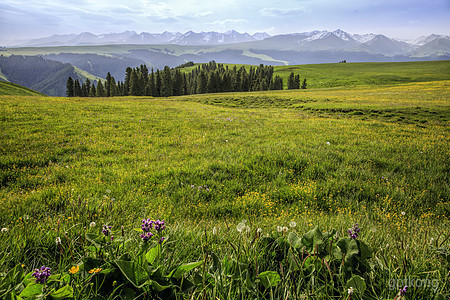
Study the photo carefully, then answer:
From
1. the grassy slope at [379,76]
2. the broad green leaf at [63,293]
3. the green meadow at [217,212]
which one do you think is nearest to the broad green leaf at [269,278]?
the green meadow at [217,212]

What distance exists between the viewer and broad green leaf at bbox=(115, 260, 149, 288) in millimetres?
1464

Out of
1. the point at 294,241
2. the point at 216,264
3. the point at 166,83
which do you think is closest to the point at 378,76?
the point at 166,83

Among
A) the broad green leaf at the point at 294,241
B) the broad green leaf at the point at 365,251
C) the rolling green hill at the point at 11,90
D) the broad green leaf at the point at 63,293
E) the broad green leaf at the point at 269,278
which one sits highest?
the rolling green hill at the point at 11,90

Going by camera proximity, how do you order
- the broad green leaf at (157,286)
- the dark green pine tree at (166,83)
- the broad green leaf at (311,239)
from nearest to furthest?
the broad green leaf at (157,286) → the broad green leaf at (311,239) → the dark green pine tree at (166,83)

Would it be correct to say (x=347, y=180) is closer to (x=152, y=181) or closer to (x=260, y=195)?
(x=260, y=195)

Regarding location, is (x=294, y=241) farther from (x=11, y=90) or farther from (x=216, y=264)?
(x=11, y=90)

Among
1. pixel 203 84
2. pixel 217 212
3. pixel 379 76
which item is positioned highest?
pixel 379 76

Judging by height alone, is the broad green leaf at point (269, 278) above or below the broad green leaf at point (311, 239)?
below

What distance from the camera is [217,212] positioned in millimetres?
5020

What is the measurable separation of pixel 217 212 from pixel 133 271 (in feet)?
11.9

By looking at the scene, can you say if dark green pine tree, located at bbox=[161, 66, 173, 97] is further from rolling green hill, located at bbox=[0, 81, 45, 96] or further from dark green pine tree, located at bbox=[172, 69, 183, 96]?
rolling green hill, located at bbox=[0, 81, 45, 96]

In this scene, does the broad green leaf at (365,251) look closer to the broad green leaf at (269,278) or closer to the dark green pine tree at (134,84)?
the broad green leaf at (269,278)

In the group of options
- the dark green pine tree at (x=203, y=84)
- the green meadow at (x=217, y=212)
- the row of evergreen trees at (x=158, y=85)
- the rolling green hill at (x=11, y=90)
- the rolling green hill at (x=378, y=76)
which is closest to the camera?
the green meadow at (x=217, y=212)

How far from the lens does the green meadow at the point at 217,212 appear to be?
5.13 ft
